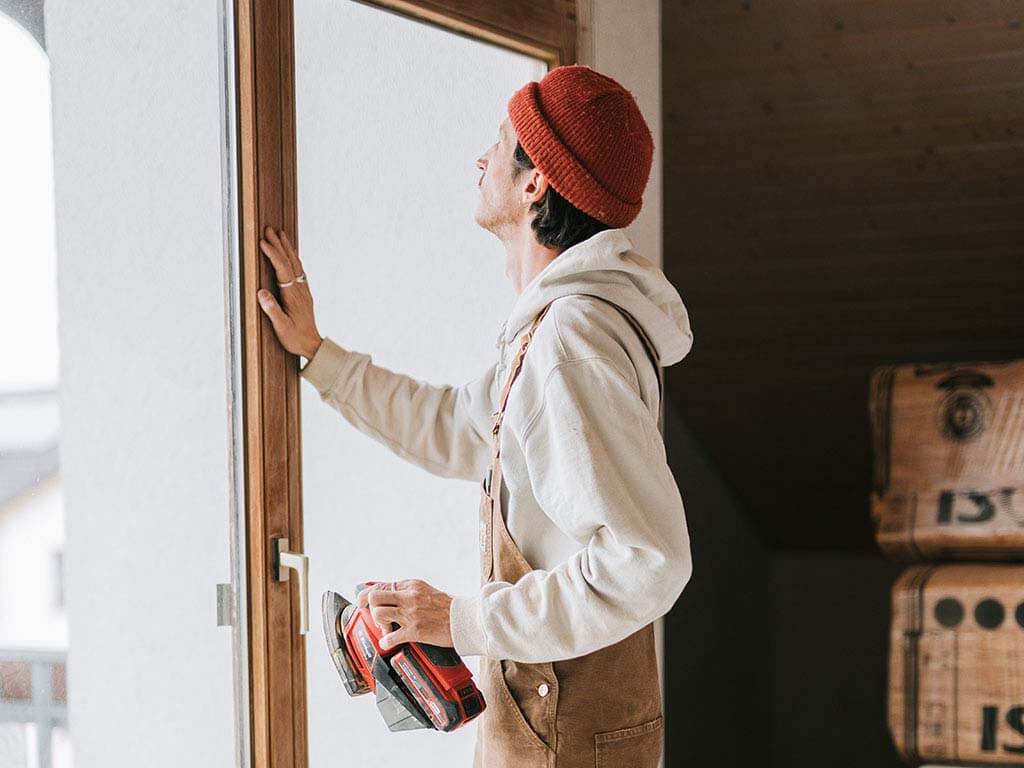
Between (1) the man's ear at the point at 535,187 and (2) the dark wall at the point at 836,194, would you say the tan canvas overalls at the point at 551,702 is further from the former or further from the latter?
(2) the dark wall at the point at 836,194

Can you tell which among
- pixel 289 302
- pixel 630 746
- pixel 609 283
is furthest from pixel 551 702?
pixel 289 302

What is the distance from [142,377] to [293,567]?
0.34 m

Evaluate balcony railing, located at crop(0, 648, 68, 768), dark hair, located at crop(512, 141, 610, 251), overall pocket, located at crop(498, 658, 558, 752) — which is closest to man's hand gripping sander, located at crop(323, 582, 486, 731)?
overall pocket, located at crop(498, 658, 558, 752)

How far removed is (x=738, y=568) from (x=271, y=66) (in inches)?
143

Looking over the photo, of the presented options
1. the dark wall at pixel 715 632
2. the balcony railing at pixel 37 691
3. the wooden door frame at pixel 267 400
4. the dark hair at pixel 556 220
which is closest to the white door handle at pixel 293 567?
the wooden door frame at pixel 267 400

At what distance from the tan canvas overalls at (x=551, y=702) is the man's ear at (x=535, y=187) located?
0.16 metres

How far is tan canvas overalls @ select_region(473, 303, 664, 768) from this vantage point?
1547mm

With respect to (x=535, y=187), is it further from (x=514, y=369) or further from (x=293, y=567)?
(x=293, y=567)

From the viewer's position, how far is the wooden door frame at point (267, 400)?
1.68m

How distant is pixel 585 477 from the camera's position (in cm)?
140

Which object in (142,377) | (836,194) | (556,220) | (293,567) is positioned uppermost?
(836,194)

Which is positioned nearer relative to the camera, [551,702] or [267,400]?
[551,702]

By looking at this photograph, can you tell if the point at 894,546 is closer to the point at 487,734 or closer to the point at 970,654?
the point at 970,654

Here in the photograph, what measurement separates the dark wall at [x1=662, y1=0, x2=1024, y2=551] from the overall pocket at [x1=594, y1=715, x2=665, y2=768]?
1.69m
